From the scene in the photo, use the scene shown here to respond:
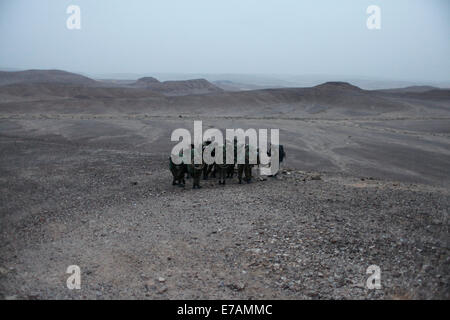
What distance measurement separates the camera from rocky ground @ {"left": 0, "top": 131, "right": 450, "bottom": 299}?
592cm

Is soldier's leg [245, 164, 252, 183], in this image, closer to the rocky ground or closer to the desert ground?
the desert ground

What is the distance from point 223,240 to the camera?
7531 mm

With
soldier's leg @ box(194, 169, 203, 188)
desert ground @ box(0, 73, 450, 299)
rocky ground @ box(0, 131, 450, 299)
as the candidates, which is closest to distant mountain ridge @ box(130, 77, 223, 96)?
desert ground @ box(0, 73, 450, 299)

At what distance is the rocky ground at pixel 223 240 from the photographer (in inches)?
233

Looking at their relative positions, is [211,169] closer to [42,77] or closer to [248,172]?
[248,172]

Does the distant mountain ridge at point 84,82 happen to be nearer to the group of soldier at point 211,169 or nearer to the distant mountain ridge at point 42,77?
the distant mountain ridge at point 42,77

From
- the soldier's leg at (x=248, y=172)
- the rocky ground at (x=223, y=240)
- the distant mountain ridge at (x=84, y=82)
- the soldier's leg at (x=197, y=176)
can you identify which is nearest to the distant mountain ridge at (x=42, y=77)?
the distant mountain ridge at (x=84, y=82)

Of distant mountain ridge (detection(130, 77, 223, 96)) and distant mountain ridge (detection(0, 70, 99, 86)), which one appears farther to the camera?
distant mountain ridge (detection(0, 70, 99, 86))

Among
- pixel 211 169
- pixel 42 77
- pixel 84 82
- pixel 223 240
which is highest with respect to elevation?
pixel 42 77

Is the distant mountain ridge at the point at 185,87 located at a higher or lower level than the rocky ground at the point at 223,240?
higher

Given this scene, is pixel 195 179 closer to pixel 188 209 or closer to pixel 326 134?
pixel 188 209

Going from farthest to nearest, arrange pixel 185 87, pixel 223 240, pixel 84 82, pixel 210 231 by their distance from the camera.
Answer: pixel 84 82 < pixel 185 87 < pixel 210 231 < pixel 223 240

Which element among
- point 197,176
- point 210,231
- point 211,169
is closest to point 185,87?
point 211,169

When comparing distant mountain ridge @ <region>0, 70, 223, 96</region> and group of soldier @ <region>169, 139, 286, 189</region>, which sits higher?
distant mountain ridge @ <region>0, 70, 223, 96</region>
